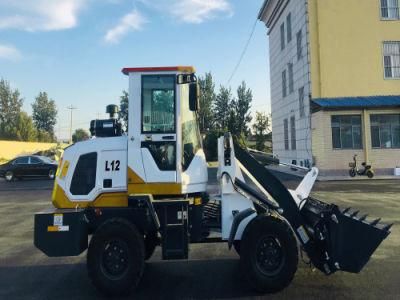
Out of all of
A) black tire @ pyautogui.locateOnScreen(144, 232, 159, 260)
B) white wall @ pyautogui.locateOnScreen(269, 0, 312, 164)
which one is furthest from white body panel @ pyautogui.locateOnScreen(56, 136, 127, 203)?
white wall @ pyautogui.locateOnScreen(269, 0, 312, 164)

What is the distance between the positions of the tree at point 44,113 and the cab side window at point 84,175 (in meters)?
105

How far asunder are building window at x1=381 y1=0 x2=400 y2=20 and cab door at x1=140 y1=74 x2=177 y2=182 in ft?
86.1

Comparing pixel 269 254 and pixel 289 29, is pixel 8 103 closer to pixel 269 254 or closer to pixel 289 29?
pixel 289 29

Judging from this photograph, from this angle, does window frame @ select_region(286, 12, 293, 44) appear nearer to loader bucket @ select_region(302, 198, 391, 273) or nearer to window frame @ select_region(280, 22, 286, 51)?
window frame @ select_region(280, 22, 286, 51)

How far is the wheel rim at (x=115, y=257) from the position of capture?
6109 millimetres

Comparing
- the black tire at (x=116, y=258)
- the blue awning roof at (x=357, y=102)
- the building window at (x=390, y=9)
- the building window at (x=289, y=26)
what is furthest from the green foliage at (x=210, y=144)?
the building window at (x=289, y=26)

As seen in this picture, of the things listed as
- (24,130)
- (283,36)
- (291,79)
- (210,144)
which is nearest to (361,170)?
(291,79)

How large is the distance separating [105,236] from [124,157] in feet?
4.23

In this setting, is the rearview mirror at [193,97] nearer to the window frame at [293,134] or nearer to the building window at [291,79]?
the window frame at [293,134]

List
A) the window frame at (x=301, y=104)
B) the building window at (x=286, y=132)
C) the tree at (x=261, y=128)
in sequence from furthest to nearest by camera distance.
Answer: the tree at (x=261, y=128) → the building window at (x=286, y=132) → the window frame at (x=301, y=104)

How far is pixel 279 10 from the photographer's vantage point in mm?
35812

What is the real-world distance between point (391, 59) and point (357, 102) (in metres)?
4.39

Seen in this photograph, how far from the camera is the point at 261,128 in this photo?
53.6 m

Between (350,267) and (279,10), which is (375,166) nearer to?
(279,10)
